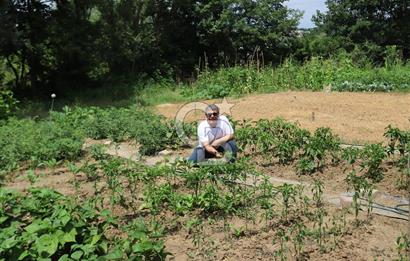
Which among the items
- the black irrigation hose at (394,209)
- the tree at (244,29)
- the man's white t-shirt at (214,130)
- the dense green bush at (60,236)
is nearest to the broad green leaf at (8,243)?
the dense green bush at (60,236)

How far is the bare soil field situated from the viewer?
25.2 ft

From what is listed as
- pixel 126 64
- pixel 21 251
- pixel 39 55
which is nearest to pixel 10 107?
pixel 39 55

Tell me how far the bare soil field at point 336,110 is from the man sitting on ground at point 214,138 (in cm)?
215

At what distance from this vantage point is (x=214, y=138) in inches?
221

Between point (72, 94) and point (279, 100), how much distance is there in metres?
7.55

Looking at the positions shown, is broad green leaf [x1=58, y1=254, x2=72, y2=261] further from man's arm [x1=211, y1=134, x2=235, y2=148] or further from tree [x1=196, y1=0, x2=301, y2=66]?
tree [x1=196, y1=0, x2=301, y2=66]

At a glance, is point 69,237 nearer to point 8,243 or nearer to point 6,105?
point 8,243

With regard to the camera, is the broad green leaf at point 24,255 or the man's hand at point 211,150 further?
the man's hand at point 211,150

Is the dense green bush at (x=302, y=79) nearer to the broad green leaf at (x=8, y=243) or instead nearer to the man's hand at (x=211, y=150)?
the man's hand at (x=211, y=150)

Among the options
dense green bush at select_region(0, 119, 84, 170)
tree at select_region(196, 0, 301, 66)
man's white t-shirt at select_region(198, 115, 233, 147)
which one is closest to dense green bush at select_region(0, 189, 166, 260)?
man's white t-shirt at select_region(198, 115, 233, 147)

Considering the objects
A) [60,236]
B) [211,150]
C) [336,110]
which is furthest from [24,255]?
[336,110]

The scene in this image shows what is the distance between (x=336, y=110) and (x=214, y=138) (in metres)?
4.23

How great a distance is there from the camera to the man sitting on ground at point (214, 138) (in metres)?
5.53

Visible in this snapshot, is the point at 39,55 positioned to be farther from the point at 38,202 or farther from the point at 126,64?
the point at 38,202
